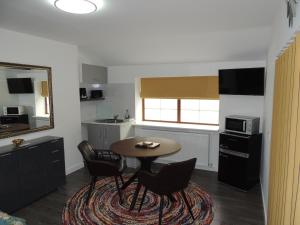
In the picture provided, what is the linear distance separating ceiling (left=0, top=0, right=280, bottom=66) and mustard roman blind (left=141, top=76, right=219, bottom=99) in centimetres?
43

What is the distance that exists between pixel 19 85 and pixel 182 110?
3.21 meters

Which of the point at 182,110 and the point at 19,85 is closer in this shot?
the point at 19,85

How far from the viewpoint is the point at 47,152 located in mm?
3508

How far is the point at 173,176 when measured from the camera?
2568mm

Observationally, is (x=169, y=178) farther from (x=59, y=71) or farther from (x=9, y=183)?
(x=59, y=71)

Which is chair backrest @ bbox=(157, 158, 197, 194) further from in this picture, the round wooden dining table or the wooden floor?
the wooden floor

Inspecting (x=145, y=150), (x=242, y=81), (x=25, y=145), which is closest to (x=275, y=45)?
(x=242, y=81)

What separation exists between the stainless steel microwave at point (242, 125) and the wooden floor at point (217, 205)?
96cm

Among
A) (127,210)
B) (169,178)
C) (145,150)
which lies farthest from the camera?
(145,150)

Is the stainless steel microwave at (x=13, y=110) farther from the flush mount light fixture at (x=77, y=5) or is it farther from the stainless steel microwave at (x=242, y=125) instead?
the stainless steel microwave at (x=242, y=125)

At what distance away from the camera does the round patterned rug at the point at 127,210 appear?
284cm

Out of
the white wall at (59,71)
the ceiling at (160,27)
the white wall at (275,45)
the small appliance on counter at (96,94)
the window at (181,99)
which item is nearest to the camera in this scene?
the white wall at (275,45)

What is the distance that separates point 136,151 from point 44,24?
2.13 meters

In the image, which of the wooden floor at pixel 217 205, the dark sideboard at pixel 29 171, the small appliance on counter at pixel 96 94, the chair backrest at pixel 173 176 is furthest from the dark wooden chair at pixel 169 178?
the small appliance on counter at pixel 96 94
